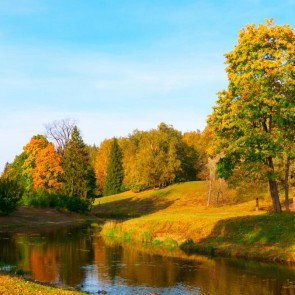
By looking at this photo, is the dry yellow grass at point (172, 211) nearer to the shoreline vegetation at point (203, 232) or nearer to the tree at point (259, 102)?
the shoreline vegetation at point (203, 232)

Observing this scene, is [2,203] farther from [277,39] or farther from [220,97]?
[277,39]

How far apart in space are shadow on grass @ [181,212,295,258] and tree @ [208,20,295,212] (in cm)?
272

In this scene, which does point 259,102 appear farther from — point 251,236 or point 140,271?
point 140,271

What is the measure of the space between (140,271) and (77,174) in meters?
Answer: 51.9

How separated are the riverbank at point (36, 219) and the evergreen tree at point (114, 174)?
41.1 meters

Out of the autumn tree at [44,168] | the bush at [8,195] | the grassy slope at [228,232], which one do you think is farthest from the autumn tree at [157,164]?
the bush at [8,195]

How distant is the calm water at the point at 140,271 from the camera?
878 inches

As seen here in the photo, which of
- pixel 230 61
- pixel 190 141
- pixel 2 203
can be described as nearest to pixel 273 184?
pixel 230 61

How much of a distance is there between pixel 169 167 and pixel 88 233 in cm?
5264

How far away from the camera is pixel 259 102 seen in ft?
114

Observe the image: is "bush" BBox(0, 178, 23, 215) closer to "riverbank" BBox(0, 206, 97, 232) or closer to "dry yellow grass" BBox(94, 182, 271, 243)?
"riverbank" BBox(0, 206, 97, 232)

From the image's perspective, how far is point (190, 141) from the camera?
423 ft

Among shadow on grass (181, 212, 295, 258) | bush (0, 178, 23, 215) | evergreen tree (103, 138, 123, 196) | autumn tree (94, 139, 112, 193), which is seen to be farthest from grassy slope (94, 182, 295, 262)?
autumn tree (94, 139, 112, 193)

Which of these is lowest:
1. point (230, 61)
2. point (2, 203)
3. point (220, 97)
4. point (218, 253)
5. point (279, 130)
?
point (218, 253)
